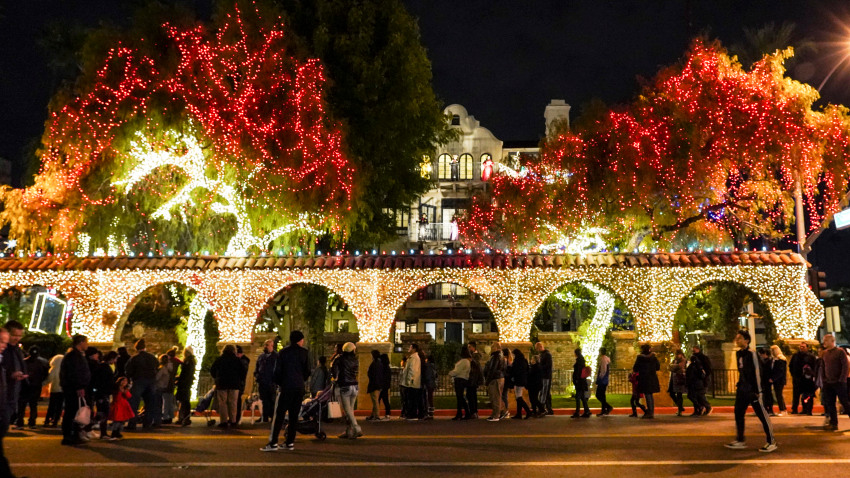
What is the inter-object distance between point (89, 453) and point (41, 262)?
36.2 ft

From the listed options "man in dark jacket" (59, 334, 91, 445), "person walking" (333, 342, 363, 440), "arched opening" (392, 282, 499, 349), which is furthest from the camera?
"arched opening" (392, 282, 499, 349)

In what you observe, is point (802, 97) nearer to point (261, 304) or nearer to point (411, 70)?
point (411, 70)

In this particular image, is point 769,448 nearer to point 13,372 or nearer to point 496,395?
point 496,395

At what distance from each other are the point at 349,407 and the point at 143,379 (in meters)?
4.79

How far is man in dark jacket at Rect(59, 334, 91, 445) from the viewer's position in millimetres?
11414

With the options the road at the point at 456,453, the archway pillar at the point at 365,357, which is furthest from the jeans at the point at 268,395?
the archway pillar at the point at 365,357

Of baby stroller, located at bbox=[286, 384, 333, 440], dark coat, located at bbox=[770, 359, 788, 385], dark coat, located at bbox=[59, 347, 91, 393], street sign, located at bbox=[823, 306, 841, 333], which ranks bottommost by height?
baby stroller, located at bbox=[286, 384, 333, 440]

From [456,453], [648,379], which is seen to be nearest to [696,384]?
[648,379]

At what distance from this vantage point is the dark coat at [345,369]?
12.4 m

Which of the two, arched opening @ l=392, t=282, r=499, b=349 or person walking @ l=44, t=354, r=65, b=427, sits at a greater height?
arched opening @ l=392, t=282, r=499, b=349

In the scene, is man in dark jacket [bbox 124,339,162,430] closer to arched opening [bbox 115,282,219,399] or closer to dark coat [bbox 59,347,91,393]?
dark coat [bbox 59,347,91,393]

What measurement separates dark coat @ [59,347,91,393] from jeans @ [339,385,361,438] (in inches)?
164

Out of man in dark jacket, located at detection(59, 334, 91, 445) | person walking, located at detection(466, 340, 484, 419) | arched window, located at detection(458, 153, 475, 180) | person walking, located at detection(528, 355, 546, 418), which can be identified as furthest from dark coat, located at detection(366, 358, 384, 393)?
arched window, located at detection(458, 153, 475, 180)

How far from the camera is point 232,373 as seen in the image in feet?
47.6
